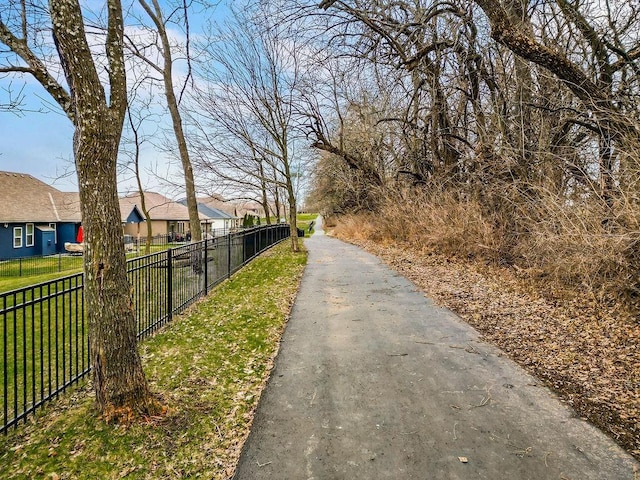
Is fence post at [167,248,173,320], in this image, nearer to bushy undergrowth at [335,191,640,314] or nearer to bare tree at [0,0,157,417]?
bare tree at [0,0,157,417]

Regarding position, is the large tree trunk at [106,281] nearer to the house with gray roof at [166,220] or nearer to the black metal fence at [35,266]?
the black metal fence at [35,266]

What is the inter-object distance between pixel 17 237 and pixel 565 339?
32.9 meters

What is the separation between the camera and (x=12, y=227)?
1056 inches

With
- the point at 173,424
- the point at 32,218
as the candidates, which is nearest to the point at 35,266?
the point at 32,218

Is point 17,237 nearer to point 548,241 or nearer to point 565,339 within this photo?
point 548,241

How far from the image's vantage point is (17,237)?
89.5 ft

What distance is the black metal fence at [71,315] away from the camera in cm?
369

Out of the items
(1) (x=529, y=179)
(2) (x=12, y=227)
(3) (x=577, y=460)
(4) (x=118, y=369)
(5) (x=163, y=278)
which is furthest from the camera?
(2) (x=12, y=227)

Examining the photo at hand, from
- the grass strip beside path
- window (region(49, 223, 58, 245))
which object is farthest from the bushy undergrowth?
window (region(49, 223, 58, 245))

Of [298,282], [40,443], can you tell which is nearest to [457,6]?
[298,282]

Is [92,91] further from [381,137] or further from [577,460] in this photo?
[381,137]

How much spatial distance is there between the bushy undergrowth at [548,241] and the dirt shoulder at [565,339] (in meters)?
0.37

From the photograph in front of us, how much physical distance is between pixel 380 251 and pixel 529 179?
8073 mm

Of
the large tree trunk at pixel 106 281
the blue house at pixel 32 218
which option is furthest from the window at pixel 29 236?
the large tree trunk at pixel 106 281
